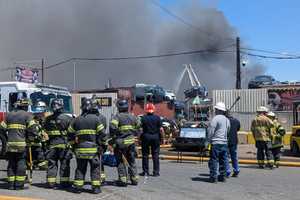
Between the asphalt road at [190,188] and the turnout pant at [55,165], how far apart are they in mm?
303

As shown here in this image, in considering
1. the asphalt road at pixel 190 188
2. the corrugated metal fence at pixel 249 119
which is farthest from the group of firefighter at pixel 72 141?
the corrugated metal fence at pixel 249 119

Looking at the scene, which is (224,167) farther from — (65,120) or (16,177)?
(16,177)

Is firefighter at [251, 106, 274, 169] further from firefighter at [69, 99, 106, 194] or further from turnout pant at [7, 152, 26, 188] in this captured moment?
turnout pant at [7, 152, 26, 188]

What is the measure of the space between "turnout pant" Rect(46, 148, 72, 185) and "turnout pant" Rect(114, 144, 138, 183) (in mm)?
1019

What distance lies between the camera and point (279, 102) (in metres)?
33.0

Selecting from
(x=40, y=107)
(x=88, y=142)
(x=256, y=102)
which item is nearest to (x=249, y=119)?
(x=256, y=102)

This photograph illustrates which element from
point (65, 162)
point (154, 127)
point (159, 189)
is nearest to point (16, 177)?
point (65, 162)

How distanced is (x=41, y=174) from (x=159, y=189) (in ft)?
10.5

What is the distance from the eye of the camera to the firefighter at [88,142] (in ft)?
31.7

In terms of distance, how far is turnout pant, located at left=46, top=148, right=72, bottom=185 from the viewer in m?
10.2

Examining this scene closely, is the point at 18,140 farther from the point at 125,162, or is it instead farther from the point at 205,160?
the point at 205,160

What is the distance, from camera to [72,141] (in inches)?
391

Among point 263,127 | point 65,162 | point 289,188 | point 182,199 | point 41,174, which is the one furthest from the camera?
point 263,127

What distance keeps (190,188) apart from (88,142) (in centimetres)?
239
